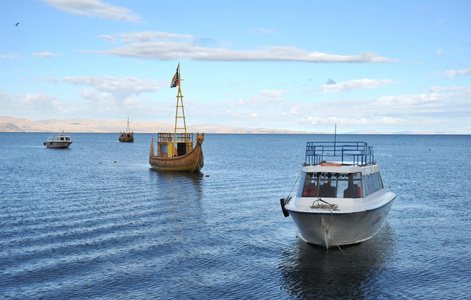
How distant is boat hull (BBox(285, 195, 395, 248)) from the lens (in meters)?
20.5

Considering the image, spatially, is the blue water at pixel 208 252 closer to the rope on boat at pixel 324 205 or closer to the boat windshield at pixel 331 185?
the rope on boat at pixel 324 205

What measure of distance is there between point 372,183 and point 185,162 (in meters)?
36.2

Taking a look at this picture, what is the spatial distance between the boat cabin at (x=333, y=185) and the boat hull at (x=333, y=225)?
53.7 inches

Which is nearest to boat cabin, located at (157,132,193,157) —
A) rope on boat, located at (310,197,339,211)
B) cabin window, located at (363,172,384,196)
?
cabin window, located at (363,172,384,196)

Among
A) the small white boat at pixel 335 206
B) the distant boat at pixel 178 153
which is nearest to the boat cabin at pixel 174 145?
the distant boat at pixel 178 153

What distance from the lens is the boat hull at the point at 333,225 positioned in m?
20.5

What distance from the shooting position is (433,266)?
66.7 feet

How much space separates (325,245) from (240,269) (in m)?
4.61

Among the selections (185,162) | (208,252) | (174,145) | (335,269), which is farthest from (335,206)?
(174,145)

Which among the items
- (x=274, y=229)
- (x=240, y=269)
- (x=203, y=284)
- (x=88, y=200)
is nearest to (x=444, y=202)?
(x=274, y=229)

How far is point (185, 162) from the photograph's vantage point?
5838 cm

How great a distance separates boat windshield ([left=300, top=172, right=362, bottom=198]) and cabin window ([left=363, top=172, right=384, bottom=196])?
887mm

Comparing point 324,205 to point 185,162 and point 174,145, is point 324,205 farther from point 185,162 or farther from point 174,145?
point 174,145

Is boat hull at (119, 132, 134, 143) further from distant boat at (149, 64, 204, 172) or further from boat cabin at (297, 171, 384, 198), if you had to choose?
boat cabin at (297, 171, 384, 198)
